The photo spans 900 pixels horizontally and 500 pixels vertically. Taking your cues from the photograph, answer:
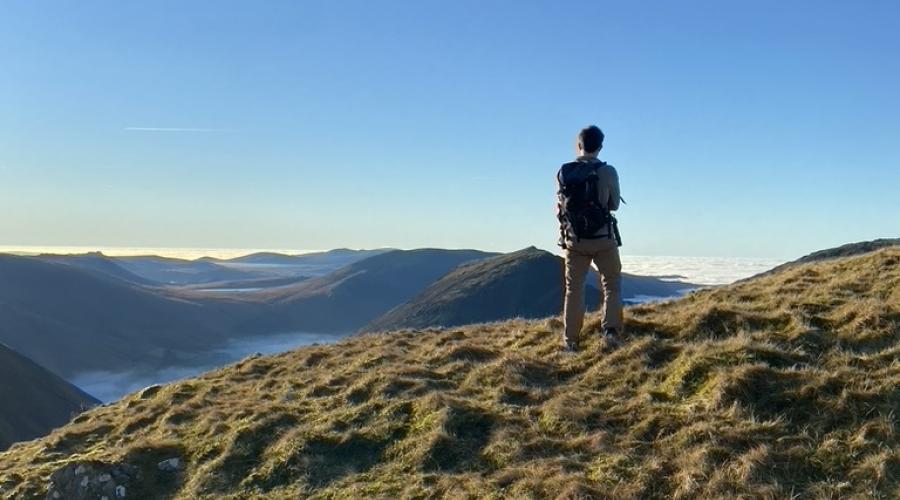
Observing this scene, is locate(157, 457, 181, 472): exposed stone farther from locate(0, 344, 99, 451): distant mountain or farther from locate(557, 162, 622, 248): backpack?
locate(0, 344, 99, 451): distant mountain

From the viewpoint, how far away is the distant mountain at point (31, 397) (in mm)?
154500

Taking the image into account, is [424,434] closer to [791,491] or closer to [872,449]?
[791,491]

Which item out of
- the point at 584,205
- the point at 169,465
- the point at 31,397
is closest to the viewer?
the point at 169,465

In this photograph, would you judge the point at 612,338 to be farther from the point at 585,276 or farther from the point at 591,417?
the point at 591,417

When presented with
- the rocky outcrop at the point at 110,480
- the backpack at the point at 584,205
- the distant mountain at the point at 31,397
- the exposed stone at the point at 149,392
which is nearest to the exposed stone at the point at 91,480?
the rocky outcrop at the point at 110,480

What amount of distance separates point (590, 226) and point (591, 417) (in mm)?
3914

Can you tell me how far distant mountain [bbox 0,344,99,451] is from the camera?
507 feet

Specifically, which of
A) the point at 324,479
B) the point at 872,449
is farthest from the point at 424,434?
the point at 872,449

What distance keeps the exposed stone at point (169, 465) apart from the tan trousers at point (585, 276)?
25.2 ft

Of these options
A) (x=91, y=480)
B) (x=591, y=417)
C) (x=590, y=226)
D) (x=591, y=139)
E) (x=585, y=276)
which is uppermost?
(x=591, y=139)

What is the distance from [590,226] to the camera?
1301 centimetres

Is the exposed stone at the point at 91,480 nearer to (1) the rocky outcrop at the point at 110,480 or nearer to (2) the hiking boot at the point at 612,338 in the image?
(1) the rocky outcrop at the point at 110,480

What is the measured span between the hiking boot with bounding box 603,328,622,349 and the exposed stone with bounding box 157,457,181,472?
8.23 meters

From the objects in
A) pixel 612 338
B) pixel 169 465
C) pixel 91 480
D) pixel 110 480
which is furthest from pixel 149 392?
pixel 612 338
